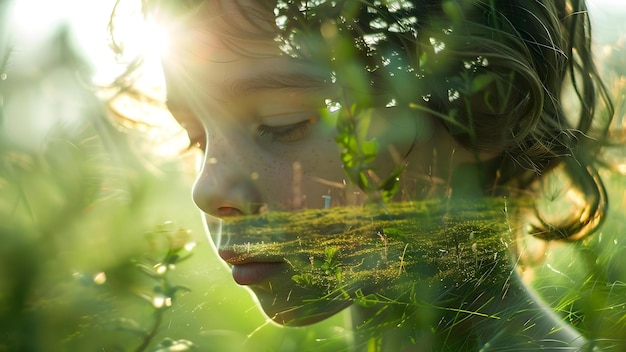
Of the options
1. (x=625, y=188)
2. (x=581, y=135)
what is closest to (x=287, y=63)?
(x=581, y=135)

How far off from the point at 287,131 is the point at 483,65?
30 centimetres

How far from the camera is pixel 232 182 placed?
0.86 metres

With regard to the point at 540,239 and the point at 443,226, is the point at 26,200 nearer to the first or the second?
the point at 443,226

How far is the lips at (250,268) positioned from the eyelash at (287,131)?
178 mm

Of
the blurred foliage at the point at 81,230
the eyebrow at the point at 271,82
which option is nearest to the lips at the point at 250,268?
the blurred foliage at the point at 81,230

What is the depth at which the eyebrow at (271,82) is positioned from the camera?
823 millimetres

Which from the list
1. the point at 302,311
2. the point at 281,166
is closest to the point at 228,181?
the point at 281,166

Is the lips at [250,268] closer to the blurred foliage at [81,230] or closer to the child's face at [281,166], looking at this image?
the child's face at [281,166]

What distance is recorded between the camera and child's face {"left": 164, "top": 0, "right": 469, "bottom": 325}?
76cm

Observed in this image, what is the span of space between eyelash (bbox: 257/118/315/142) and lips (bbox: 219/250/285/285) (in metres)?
0.18

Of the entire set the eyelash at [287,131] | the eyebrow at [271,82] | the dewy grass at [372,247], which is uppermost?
the eyebrow at [271,82]

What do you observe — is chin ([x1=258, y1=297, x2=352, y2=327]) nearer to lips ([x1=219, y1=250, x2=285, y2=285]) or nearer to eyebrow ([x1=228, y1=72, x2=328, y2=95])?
lips ([x1=219, y1=250, x2=285, y2=285])

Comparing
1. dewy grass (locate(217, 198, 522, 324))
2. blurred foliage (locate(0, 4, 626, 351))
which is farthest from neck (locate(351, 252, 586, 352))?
blurred foliage (locate(0, 4, 626, 351))

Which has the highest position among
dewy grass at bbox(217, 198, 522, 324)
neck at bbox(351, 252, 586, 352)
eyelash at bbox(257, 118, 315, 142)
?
eyelash at bbox(257, 118, 315, 142)
